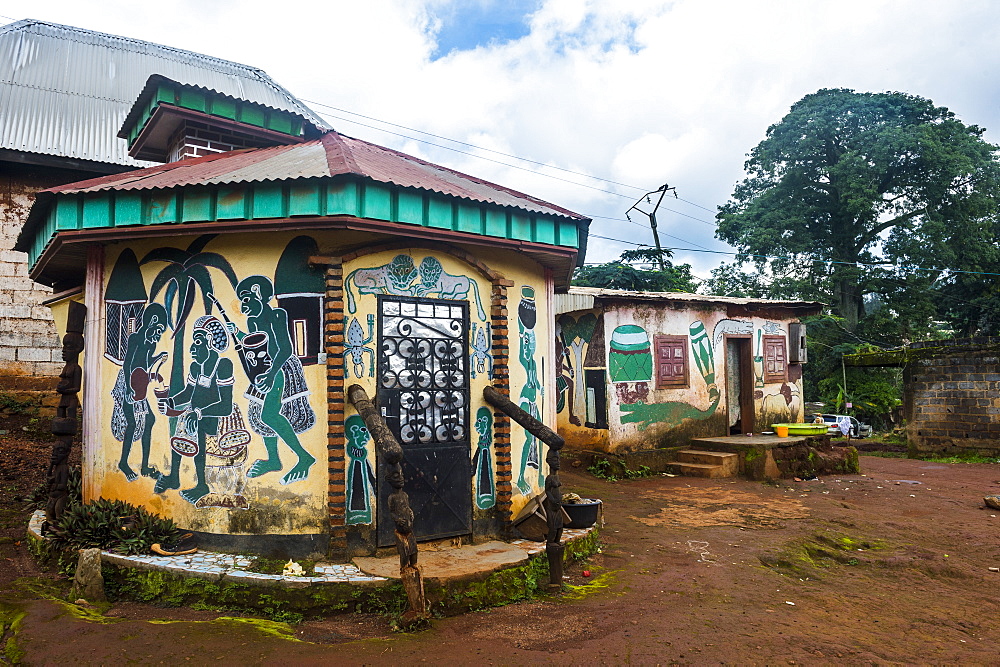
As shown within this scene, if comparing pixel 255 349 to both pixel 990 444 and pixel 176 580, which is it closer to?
pixel 176 580

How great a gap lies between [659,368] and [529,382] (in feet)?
21.7

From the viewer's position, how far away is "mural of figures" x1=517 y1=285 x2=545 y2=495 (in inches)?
265

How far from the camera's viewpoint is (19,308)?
36.6 feet

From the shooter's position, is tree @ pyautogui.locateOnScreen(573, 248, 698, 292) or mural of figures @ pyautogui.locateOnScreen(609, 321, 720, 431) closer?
mural of figures @ pyautogui.locateOnScreen(609, 321, 720, 431)

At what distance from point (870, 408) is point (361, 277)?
80.1 feet

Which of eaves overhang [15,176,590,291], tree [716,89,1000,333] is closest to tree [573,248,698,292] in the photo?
tree [716,89,1000,333]

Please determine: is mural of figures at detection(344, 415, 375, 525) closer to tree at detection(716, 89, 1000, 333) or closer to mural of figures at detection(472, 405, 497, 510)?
mural of figures at detection(472, 405, 497, 510)

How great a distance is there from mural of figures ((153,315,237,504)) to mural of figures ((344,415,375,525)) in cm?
94

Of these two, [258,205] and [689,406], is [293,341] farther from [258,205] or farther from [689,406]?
[689,406]

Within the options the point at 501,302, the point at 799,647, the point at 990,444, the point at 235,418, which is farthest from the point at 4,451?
the point at 990,444

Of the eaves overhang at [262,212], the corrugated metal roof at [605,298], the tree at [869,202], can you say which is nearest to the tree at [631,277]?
the corrugated metal roof at [605,298]

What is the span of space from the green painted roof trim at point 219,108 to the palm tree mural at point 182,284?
10.8 feet

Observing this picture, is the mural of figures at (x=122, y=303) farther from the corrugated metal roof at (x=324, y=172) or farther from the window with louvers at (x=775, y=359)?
the window with louvers at (x=775, y=359)

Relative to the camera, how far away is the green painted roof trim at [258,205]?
5.08 meters
